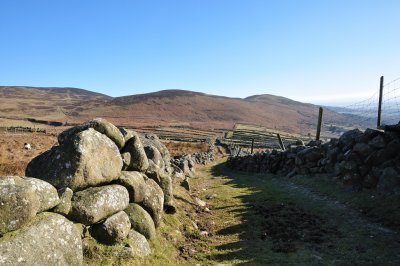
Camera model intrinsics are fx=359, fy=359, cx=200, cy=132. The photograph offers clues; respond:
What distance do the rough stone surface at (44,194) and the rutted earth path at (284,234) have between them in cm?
504

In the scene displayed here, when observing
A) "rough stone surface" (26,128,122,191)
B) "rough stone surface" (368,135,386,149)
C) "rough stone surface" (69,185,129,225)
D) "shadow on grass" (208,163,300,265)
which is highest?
"rough stone surface" (368,135,386,149)

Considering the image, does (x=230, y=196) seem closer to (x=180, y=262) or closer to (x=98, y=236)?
(x=180, y=262)

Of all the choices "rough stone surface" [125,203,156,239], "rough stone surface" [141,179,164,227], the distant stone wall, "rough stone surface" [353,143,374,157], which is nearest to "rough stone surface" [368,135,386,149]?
the distant stone wall

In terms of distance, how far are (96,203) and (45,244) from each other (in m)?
2.24

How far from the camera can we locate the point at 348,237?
1377 centimetres

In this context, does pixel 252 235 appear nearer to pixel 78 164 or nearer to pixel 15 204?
pixel 78 164

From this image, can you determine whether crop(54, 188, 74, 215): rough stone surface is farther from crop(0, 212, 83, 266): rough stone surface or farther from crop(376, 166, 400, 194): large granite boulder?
crop(376, 166, 400, 194): large granite boulder

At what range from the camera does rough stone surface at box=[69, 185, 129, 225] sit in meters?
10.0

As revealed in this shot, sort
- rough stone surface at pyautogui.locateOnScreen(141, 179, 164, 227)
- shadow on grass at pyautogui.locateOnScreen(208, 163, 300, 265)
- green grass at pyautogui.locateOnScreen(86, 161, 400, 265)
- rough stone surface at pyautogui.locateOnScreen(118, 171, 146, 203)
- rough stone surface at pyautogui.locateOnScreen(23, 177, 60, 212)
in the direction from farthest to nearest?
rough stone surface at pyautogui.locateOnScreen(141, 179, 164, 227) < rough stone surface at pyautogui.locateOnScreen(118, 171, 146, 203) < shadow on grass at pyautogui.locateOnScreen(208, 163, 300, 265) < green grass at pyautogui.locateOnScreen(86, 161, 400, 265) < rough stone surface at pyautogui.locateOnScreen(23, 177, 60, 212)

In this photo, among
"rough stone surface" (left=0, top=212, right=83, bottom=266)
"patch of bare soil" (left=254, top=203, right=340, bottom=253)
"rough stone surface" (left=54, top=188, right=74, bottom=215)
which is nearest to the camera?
"rough stone surface" (left=0, top=212, right=83, bottom=266)

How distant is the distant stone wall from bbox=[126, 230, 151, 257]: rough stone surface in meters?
12.0

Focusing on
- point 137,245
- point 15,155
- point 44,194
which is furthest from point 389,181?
point 15,155

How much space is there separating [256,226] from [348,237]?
389 cm

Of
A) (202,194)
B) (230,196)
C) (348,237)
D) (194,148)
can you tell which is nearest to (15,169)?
(202,194)
